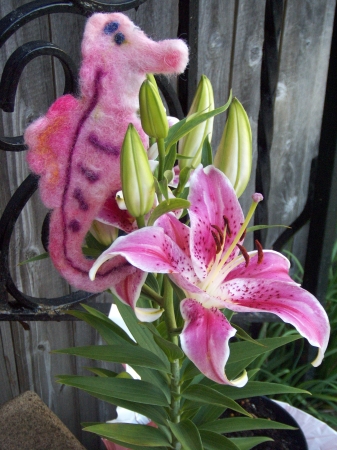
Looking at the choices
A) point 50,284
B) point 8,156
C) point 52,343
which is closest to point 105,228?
point 8,156

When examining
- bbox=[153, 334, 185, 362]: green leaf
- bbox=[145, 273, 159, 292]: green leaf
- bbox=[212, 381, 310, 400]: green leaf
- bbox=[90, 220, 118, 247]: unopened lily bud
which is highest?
bbox=[90, 220, 118, 247]: unopened lily bud

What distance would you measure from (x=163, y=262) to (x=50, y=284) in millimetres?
756

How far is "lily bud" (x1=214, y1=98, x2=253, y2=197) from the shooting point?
48cm

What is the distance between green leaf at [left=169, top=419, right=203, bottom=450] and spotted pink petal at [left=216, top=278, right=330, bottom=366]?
18cm

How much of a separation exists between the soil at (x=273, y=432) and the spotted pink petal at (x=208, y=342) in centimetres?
51

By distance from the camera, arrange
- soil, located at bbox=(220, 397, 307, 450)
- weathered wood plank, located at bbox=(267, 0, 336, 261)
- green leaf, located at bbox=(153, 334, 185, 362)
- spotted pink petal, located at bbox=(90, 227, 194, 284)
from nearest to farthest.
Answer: spotted pink petal, located at bbox=(90, 227, 194, 284), green leaf, located at bbox=(153, 334, 185, 362), soil, located at bbox=(220, 397, 307, 450), weathered wood plank, located at bbox=(267, 0, 336, 261)

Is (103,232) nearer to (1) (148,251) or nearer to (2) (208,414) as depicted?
(1) (148,251)

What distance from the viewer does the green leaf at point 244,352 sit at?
0.57m

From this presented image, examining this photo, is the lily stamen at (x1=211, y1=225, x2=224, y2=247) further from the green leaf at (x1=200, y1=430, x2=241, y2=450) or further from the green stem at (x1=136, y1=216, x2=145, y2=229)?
the green leaf at (x1=200, y1=430, x2=241, y2=450)

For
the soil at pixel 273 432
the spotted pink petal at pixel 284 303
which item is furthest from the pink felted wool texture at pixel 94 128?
the soil at pixel 273 432

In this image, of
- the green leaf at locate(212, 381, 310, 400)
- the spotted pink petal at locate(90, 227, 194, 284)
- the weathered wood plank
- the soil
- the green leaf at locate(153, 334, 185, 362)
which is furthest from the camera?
the weathered wood plank

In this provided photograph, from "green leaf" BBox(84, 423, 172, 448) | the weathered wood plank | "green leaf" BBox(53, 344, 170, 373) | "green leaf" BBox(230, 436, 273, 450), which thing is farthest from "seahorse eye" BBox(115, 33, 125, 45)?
the weathered wood plank

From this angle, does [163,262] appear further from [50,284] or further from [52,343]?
[52,343]

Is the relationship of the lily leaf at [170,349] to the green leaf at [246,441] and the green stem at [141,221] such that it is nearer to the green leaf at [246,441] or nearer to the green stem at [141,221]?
the green stem at [141,221]
